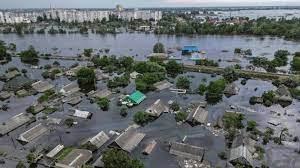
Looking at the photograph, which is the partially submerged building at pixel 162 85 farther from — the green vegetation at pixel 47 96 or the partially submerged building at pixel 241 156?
the partially submerged building at pixel 241 156

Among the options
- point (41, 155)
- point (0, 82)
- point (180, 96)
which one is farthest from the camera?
point (0, 82)

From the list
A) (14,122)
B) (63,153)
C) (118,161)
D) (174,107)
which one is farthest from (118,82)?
(118,161)

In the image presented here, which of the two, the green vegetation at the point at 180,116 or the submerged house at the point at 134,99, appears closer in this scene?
the green vegetation at the point at 180,116

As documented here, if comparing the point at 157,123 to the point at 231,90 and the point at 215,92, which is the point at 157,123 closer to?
the point at 215,92

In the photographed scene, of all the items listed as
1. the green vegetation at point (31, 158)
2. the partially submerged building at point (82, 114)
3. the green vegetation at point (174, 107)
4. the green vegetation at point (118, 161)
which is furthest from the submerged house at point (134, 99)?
the green vegetation at point (118, 161)

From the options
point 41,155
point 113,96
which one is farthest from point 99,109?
point 41,155

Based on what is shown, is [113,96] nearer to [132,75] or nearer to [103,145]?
[132,75]
